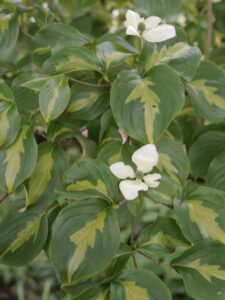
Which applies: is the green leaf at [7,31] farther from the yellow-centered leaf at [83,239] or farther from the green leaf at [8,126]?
the yellow-centered leaf at [83,239]

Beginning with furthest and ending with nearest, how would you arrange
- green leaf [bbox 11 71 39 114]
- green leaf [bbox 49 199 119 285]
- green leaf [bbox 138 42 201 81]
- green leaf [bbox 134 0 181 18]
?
green leaf [bbox 134 0 181 18], green leaf [bbox 11 71 39 114], green leaf [bbox 138 42 201 81], green leaf [bbox 49 199 119 285]

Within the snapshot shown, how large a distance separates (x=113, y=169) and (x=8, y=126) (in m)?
0.22

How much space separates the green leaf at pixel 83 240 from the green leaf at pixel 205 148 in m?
0.31

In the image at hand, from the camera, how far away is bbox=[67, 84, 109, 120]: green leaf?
774mm

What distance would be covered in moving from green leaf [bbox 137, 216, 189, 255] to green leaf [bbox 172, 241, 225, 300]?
0.03m

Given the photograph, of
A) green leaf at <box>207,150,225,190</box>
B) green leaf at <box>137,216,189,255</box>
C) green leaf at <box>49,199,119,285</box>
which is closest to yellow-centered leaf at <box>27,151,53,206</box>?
green leaf at <box>49,199,119,285</box>

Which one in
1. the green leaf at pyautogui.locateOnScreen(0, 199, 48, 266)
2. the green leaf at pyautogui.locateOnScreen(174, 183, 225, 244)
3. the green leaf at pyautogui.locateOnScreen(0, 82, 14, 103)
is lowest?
the green leaf at pyautogui.locateOnScreen(0, 199, 48, 266)

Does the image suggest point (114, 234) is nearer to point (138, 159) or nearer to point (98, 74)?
point (138, 159)

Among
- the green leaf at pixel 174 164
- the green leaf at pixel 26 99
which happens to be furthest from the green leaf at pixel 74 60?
the green leaf at pixel 174 164

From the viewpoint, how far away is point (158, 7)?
39.8 inches

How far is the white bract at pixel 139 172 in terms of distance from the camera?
65 centimetres

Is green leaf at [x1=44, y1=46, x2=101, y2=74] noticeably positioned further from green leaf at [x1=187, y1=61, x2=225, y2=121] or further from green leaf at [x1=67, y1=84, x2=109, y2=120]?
green leaf at [x1=187, y1=61, x2=225, y2=121]

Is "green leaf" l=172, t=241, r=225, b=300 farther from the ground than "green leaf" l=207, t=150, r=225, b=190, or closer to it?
closer to it

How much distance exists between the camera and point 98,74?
802 millimetres
